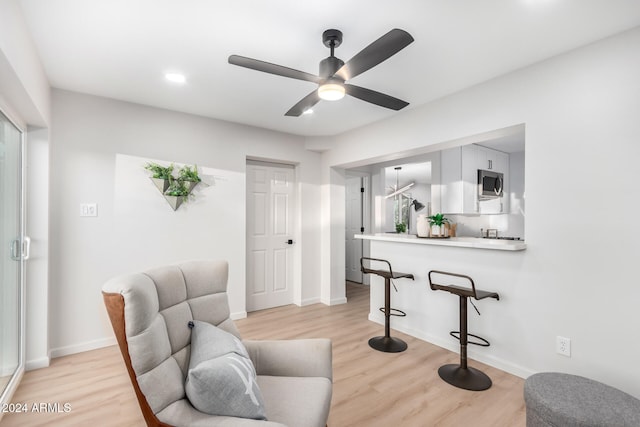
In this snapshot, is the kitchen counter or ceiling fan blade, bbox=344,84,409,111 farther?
the kitchen counter

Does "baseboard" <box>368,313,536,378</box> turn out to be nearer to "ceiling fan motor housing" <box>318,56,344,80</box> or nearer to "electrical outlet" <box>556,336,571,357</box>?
"electrical outlet" <box>556,336,571,357</box>

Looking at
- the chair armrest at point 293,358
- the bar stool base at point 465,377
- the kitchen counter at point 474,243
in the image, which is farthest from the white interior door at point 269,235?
the chair armrest at point 293,358

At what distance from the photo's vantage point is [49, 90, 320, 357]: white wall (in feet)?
9.48

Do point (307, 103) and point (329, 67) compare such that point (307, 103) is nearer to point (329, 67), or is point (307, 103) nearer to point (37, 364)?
point (329, 67)

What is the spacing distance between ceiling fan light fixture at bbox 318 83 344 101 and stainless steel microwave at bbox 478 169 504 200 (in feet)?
11.4

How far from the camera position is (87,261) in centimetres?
299

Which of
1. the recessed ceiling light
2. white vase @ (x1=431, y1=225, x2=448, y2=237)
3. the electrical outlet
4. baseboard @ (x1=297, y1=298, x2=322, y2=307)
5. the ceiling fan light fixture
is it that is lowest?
baseboard @ (x1=297, y1=298, x2=322, y2=307)

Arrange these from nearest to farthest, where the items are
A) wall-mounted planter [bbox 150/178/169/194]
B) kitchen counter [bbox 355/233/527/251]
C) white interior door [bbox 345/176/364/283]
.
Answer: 1. kitchen counter [bbox 355/233/527/251]
2. wall-mounted planter [bbox 150/178/169/194]
3. white interior door [bbox 345/176/364/283]

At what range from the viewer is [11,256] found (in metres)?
2.30

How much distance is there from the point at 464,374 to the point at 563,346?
72 centimetres

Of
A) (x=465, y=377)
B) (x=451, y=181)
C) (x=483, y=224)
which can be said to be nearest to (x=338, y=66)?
(x=465, y=377)

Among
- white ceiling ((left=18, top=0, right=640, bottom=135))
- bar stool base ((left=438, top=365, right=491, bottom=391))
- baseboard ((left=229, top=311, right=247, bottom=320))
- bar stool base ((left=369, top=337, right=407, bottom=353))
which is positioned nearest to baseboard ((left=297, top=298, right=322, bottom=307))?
baseboard ((left=229, top=311, right=247, bottom=320))

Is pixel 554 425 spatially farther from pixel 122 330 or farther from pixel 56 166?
pixel 56 166

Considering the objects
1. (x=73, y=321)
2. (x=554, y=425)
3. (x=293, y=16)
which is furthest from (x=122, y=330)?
(x=73, y=321)
